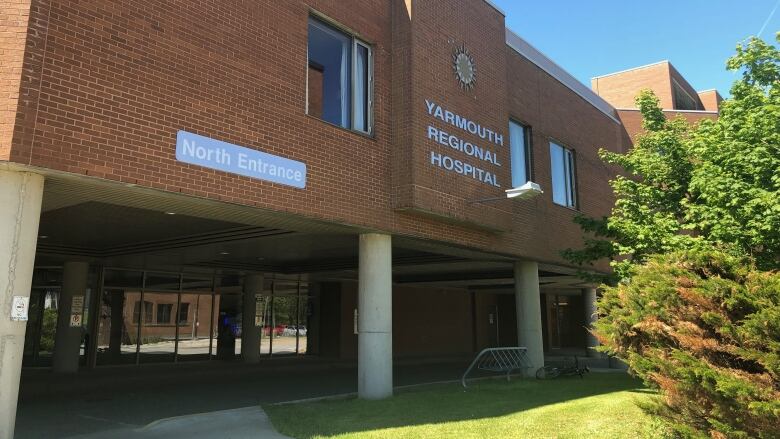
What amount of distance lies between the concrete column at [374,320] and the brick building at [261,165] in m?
0.04

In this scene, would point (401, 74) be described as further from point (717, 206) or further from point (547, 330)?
point (547, 330)

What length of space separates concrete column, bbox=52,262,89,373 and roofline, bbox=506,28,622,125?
1374 centimetres

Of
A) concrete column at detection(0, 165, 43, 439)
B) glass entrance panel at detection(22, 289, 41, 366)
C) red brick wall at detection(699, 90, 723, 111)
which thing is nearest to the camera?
concrete column at detection(0, 165, 43, 439)

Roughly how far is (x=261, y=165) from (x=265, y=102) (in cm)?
102

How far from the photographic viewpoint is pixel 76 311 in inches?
701

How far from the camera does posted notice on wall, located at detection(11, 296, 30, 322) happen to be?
22.2 feet

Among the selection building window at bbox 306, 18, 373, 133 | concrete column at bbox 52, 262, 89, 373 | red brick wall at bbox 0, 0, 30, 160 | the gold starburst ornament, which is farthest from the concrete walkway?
concrete column at bbox 52, 262, 89, 373

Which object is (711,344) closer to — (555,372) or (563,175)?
(555,372)

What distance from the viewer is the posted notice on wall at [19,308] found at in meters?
6.75

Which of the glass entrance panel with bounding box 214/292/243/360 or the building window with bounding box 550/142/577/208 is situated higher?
the building window with bounding box 550/142/577/208

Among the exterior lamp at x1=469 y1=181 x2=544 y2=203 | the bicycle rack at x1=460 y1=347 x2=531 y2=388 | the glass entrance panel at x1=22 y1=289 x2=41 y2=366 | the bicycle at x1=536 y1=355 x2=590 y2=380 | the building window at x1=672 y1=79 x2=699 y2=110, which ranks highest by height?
the building window at x1=672 y1=79 x2=699 y2=110

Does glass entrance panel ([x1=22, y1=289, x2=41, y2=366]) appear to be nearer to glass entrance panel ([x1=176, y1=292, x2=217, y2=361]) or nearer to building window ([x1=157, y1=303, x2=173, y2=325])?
building window ([x1=157, y1=303, x2=173, y2=325])

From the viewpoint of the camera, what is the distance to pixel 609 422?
8.79 m

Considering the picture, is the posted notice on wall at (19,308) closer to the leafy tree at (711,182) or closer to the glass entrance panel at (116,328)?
the leafy tree at (711,182)
